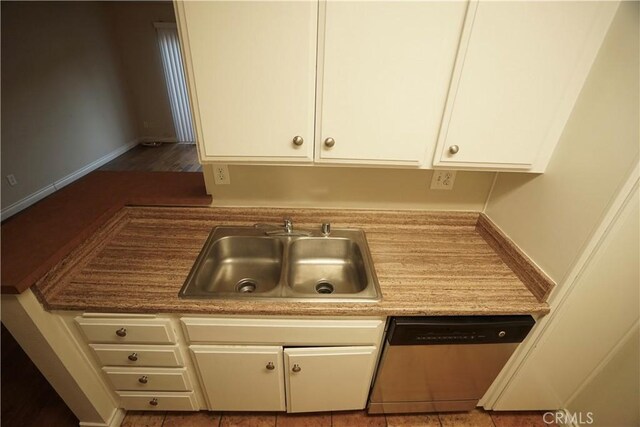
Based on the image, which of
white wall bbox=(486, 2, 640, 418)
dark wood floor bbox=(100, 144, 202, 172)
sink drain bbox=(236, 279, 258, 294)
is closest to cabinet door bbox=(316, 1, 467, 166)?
white wall bbox=(486, 2, 640, 418)

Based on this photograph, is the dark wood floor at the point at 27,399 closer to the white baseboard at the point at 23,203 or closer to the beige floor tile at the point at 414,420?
the beige floor tile at the point at 414,420

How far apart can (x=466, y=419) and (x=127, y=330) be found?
164 centimetres

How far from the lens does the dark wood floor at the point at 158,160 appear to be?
432 cm

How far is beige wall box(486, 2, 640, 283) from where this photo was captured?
0.74 metres

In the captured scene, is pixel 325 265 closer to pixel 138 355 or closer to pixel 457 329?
pixel 457 329

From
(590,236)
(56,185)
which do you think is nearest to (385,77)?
(590,236)

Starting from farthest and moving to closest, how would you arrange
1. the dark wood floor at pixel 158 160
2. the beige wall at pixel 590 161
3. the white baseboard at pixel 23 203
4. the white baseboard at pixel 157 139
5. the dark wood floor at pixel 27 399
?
the white baseboard at pixel 157 139, the dark wood floor at pixel 158 160, the white baseboard at pixel 23 203, the dark wood floor at pixel 27 399, the beige wall at pixel 590 161

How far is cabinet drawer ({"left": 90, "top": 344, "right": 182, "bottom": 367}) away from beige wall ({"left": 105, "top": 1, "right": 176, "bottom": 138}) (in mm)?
5550

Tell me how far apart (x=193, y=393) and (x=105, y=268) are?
68cm

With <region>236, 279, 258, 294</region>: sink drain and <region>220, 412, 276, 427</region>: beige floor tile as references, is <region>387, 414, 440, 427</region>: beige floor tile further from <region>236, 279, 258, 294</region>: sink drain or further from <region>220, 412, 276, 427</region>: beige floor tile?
<region>236, 279, 258, 294</region>: sink drain

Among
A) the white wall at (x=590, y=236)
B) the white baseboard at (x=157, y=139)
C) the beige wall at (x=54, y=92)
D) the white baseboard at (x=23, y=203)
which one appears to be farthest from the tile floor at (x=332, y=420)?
the white baseboard at (x=157, y=139)

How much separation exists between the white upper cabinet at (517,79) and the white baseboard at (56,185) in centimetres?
440

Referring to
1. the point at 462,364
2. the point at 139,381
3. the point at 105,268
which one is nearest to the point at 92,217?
the point at 105,268

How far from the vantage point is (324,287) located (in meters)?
1.28
